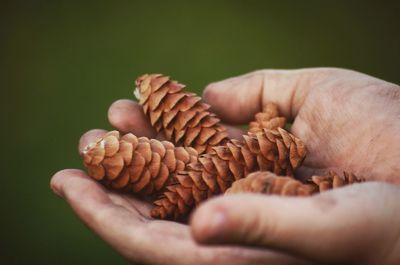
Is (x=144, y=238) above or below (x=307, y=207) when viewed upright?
below

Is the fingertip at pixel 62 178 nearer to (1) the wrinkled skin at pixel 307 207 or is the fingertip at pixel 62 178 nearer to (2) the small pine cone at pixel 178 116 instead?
(1) the wrinkled skin at pixel 307 207

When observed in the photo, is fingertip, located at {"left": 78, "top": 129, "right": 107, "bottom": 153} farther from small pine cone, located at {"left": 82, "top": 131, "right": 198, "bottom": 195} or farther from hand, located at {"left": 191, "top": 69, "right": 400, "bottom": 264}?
hand, located at {"left": 191, "top": 69, "right": 400, "bottom": 264}

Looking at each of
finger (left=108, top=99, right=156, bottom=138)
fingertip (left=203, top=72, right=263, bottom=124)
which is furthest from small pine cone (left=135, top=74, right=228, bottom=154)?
fingertip (left=203, top=72, right=263, bottom=124)

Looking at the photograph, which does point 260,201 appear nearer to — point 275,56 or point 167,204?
point 167,204

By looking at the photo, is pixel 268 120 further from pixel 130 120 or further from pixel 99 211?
pixel 99 211

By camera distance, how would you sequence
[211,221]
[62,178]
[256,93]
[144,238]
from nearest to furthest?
1. [211,221]
2. [144,238]
3. [62,178]
4. [256,93]

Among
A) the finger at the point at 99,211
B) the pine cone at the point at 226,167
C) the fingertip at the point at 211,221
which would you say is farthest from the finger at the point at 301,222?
the pine cone at the point at 226,167

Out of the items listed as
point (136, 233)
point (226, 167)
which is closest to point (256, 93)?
point (226, 167)
